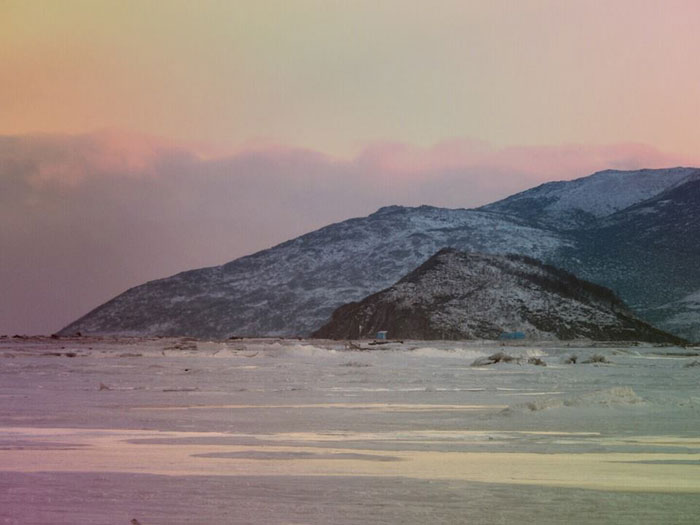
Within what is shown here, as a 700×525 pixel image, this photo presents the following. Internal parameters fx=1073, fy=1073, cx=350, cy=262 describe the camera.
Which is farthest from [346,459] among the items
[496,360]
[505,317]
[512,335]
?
[505,317]

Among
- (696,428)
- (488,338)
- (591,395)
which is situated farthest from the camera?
(488,338)

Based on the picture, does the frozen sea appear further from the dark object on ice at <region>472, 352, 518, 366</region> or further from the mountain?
the mountain

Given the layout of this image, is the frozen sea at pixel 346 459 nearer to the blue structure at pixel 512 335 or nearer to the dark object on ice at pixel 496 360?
the dark object on ice at pixel 496 360

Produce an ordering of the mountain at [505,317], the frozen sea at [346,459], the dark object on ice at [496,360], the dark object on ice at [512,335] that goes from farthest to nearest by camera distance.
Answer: the mountain at [505,317], the dark object on ice at [512,335], the dark object on ice at [496,360], the frozen sea at [346,459]

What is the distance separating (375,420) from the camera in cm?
2045

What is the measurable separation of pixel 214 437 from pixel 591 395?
9435mm

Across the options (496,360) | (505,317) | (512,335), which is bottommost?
(496,360)

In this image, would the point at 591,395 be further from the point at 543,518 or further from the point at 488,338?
the point at 488,338

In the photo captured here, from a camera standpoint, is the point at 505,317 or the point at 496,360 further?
the point at 505,317

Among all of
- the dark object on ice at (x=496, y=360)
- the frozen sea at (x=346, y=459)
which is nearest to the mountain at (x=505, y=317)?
the dark object on ice at (x=496, y=360)

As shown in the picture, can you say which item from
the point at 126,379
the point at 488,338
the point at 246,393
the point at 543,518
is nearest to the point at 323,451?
the point at 543,518

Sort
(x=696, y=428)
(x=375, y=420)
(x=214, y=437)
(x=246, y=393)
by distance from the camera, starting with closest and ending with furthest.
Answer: (x=214, y=437) < (x=696, y=428) < (x=375, y=420) < (x=246, y=393)

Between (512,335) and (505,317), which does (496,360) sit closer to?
(512,335)

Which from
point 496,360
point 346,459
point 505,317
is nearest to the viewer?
point 346,459
